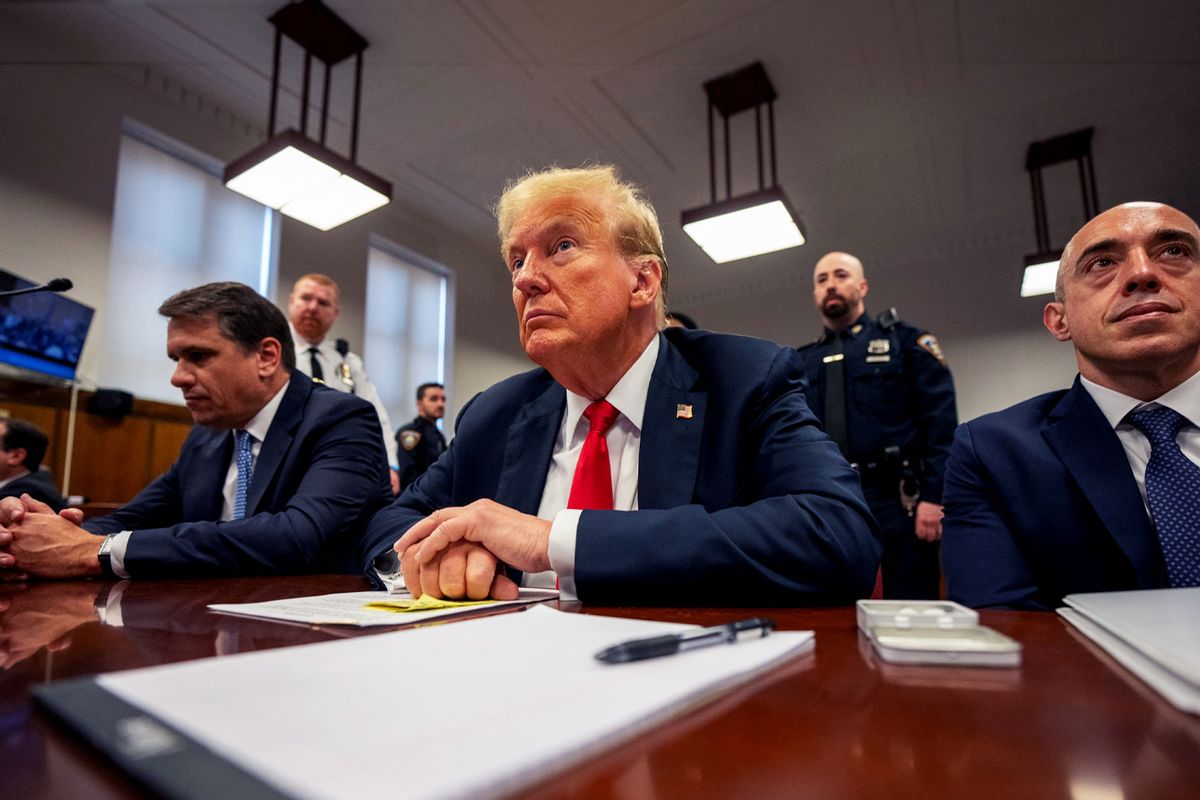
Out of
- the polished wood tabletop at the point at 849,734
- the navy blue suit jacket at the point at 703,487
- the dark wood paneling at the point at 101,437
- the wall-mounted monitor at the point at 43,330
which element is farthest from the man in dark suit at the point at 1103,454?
the dark wood paneling at the point at 101,437

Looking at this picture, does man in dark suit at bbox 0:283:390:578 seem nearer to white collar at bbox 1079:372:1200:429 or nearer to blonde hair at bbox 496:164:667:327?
blonde hair at bbox 496:164:667:327

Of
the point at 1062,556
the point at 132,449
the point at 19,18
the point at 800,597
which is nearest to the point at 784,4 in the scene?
the point at 1062,556

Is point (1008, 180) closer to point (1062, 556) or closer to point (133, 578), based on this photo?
point (1062, 556)

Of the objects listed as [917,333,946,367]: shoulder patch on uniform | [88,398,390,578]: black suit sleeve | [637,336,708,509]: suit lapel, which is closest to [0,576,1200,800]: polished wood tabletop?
[637,336,708,509]: suit lapel

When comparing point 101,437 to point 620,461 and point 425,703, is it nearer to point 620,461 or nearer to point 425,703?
point 620,461

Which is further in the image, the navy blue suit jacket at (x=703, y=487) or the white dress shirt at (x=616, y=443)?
the white dress shirt at (x=616, y=443)

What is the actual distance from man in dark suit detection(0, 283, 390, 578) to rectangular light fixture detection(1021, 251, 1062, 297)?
17.0 ft

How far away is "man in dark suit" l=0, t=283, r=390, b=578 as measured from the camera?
1416mm

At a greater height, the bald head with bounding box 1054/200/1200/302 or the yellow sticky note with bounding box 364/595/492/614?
the bald head with bounding box 1054/200/1200/302

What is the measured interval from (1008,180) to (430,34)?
465 cm

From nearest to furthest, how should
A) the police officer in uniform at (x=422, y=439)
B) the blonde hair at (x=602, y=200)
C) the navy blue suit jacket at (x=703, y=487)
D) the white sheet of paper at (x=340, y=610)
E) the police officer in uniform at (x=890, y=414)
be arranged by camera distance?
the white sheet of paper at (x=340, y=610)
the navy blue suit jacket at (x=703, y=487)
the blonde hair at (x=602, y=200)
the police officer in uniform at (x=890, y=414)
the police officer in uniform at (x=422, y=439)

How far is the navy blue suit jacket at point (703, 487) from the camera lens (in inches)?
33.3

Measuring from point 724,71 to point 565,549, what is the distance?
426 cm

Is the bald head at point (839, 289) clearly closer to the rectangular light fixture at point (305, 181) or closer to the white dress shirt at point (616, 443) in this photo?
the white dress shirt at point (616, 443)
